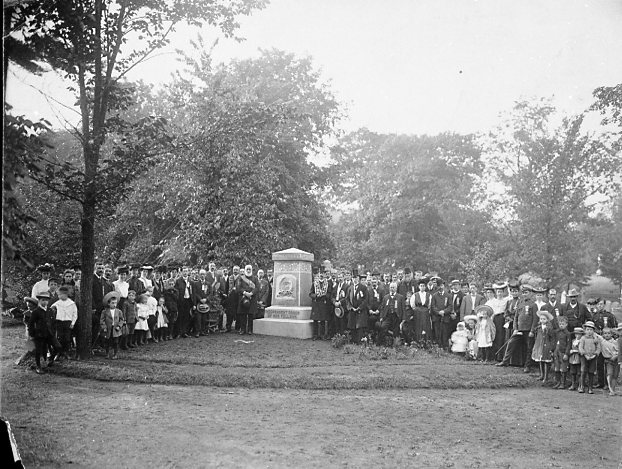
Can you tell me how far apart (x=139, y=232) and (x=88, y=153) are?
674cm

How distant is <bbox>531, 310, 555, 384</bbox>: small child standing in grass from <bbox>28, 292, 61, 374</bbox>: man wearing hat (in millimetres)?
6679

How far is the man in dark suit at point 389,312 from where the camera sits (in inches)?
430

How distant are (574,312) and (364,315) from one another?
3.92 m

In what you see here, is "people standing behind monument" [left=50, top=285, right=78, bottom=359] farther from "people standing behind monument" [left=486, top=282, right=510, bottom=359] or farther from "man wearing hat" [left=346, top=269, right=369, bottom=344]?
"people standing behind monument" [left=486, top=282, right=510, bottom=359]

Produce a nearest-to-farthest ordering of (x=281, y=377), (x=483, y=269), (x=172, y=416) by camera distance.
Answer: (x=172, y=416)
(x=281, y=377)
(x=483, y=269)

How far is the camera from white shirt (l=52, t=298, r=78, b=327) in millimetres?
7590

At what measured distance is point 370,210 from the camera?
20953mm

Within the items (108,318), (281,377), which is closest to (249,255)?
(108,318)

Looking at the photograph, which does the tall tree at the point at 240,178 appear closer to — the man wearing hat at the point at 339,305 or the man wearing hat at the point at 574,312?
the man wearing hat at the point at 339,305

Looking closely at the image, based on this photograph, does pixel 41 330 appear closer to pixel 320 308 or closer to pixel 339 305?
pixel 320 308

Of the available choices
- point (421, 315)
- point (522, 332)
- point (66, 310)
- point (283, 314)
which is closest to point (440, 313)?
point (421, 315)

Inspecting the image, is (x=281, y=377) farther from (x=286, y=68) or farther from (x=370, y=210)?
(x=370, y=210)

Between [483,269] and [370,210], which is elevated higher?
[370,210]

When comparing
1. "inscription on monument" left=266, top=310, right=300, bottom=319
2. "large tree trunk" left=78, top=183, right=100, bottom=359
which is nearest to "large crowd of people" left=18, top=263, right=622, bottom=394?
"large tree trunk" left=78, top=183, right=100, bottom=359
